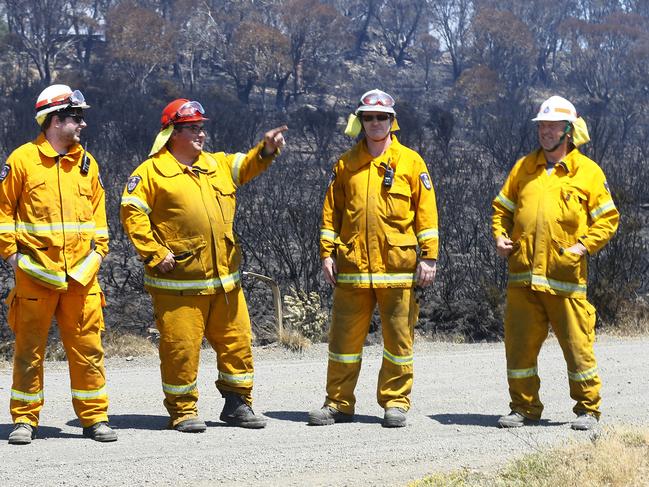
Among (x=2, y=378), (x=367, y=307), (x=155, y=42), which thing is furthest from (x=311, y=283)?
(x=155, y=42)

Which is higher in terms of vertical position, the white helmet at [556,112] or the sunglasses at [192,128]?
the white helmet at [556,112]

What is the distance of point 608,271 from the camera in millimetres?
18625

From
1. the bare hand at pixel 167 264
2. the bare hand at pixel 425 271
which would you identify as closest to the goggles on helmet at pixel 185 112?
the bare hand at pixel 167 264

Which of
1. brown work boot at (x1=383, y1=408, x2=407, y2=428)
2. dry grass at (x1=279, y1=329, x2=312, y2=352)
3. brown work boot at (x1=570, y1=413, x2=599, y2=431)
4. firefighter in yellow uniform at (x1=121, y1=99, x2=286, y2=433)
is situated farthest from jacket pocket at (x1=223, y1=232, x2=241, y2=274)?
dry grass at (x1=279, y1=329, x2=312, y2=352)

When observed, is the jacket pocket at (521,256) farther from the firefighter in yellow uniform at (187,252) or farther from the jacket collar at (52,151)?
the jacket collar at (52,151)

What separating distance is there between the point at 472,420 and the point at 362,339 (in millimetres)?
970

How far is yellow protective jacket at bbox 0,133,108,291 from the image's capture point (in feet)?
24.6

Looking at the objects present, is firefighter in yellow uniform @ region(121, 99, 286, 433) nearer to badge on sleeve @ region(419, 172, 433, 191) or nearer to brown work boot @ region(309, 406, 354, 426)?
brown work boot @ region(309, 406, 354, 426)

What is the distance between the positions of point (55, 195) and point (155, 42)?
60.7 m

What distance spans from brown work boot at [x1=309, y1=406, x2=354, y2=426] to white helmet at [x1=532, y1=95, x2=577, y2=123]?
227 centimetres

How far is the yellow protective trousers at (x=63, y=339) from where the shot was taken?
7590 mm

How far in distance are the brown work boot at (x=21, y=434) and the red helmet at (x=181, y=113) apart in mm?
2047

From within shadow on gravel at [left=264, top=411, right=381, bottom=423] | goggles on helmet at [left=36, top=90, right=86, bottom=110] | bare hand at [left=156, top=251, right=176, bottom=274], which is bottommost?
shadow on gravel at [left=264, top=411, right=381, bottom=423]

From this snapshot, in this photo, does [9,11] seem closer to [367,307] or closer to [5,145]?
[5,145]
